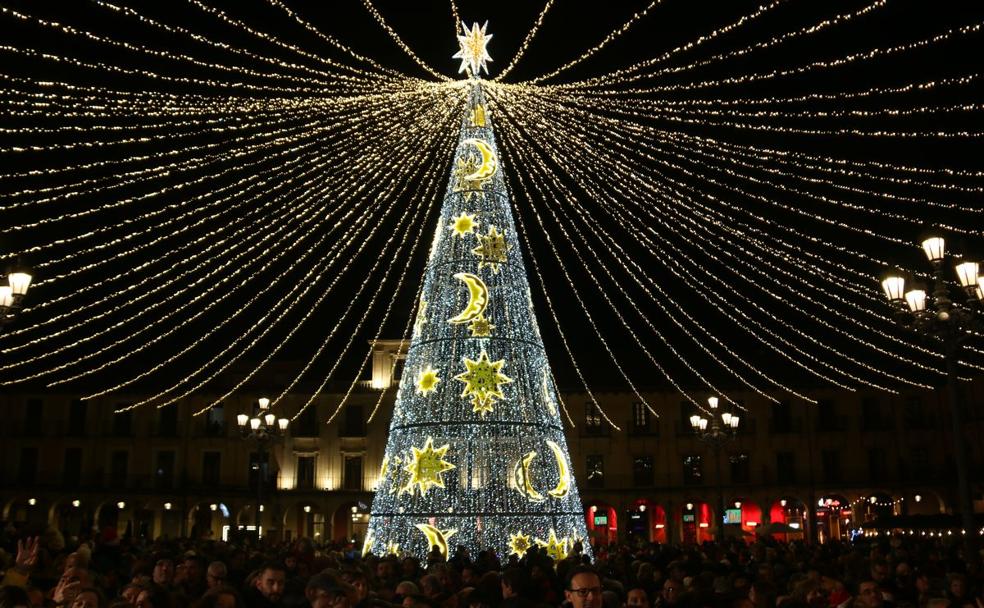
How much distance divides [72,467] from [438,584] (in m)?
38.6

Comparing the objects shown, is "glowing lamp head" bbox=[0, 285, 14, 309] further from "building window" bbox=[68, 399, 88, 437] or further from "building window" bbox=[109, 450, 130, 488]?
"building window" bbox=[68, 399, 88, 437]

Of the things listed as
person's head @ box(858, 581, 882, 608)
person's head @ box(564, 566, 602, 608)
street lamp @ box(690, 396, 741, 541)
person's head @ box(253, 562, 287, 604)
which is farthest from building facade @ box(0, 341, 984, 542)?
person's head @ box(564, 566, 602, 608)

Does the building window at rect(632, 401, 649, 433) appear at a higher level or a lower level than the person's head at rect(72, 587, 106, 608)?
higher

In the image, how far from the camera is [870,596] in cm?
615

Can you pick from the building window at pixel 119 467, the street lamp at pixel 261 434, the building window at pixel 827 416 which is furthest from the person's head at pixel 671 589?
the building window at pixel 119 467

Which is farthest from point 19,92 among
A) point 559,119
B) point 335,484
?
point 335,484

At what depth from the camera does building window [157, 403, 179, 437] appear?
4081 cm

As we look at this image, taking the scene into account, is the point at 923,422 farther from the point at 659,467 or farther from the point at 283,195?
the point at 283,195

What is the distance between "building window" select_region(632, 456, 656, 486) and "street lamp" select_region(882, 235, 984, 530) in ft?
102

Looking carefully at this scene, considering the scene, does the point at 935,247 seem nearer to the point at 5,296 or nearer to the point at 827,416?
the point at 5,296

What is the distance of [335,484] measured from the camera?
1599 inches

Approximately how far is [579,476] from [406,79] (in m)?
30.8

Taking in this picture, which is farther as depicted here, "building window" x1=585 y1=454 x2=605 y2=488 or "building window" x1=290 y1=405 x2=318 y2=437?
"building window" x1=290 y1=405 x2=318 y2=437

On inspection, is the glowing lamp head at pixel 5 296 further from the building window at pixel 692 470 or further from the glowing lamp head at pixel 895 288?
the building window at pixel 692 470
